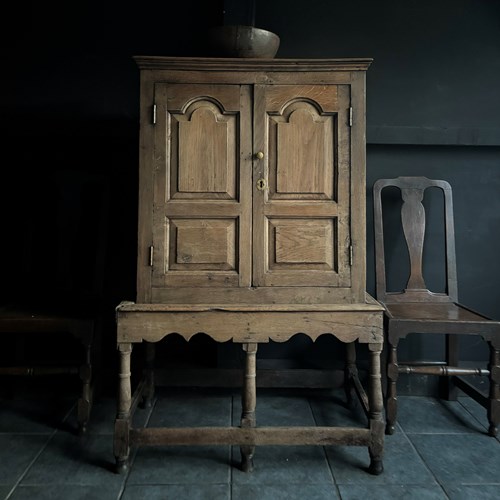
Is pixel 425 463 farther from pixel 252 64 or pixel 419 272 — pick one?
pixel 252 64

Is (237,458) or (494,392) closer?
(237,458)

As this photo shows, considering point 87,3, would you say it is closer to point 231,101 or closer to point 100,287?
point 231,101

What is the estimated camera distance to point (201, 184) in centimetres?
199

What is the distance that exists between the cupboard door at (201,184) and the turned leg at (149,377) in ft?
2.29

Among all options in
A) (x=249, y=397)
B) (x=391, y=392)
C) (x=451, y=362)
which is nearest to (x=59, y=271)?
(x=249, y=397)

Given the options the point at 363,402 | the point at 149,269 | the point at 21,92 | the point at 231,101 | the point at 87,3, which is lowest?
Result: the point at 363,402

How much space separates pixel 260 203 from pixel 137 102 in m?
1.19

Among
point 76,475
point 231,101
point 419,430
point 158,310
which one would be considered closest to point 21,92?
point 231,101

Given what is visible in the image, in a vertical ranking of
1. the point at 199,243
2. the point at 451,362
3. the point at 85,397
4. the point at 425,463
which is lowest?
the point at 425,463

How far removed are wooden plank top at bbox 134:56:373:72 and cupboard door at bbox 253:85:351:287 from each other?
3.3 inches

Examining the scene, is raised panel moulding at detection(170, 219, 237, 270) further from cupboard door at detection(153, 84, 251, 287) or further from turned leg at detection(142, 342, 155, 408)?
turned leg at detection(142, 342, 155, 408)

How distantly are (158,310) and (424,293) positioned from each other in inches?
60.2

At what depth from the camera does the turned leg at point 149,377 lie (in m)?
2.51

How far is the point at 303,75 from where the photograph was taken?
1.99m
